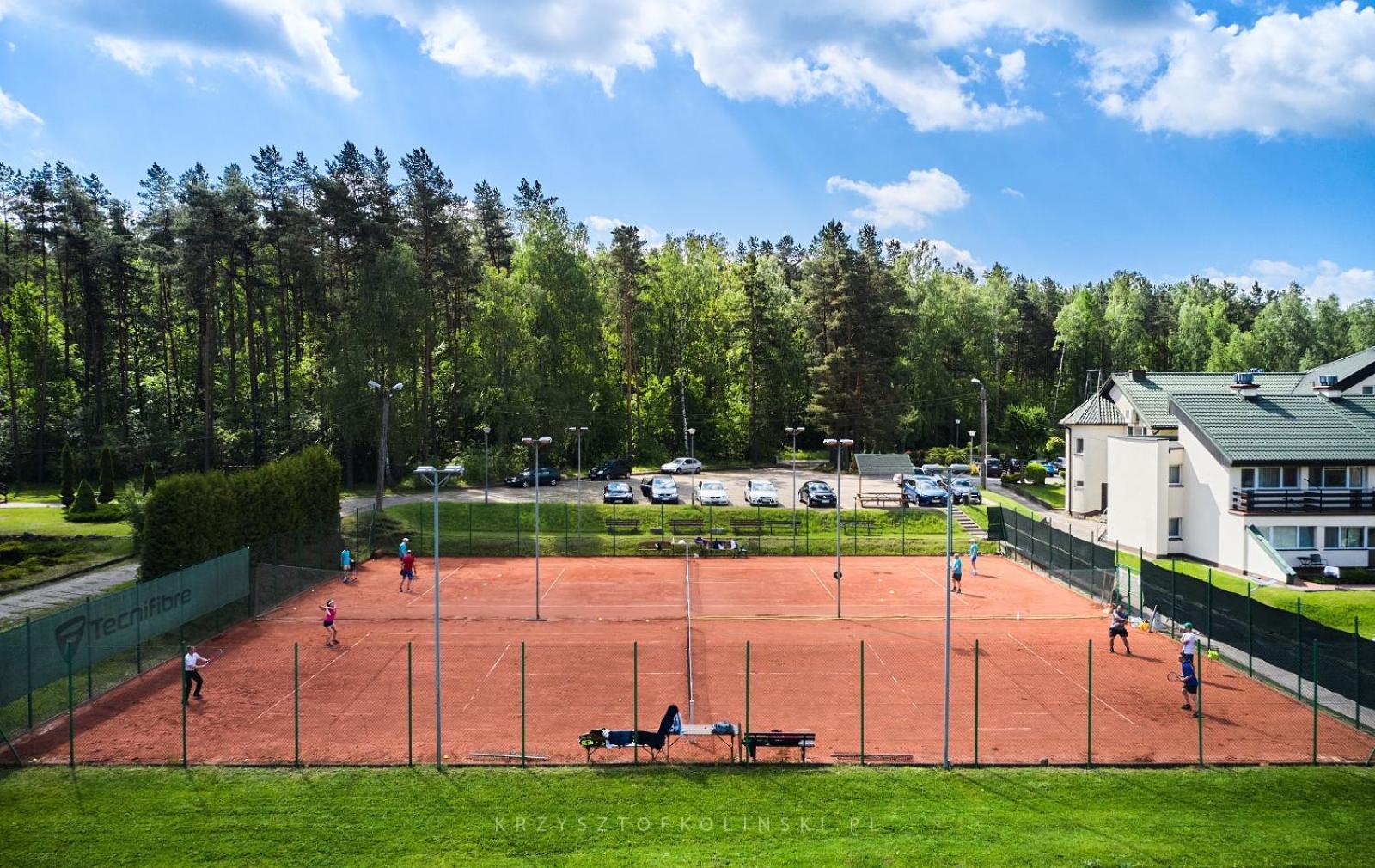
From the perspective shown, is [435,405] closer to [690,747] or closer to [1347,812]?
[690,747]

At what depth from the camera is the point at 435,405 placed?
200 feet

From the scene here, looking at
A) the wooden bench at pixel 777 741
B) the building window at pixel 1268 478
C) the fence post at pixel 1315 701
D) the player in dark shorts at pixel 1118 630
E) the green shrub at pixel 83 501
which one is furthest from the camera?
the green shrub at pixel 83 501

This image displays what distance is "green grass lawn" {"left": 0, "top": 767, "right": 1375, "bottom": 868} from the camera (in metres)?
13.5

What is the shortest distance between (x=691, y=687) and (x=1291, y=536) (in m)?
27.9

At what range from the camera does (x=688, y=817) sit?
14.8 meters

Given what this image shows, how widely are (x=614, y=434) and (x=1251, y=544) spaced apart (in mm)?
41499

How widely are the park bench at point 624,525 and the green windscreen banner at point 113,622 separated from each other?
1860 centimetres

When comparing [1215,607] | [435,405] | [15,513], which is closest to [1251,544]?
[1215,607]

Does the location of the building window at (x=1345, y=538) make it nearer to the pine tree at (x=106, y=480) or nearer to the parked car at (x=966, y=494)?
the parked car at (x=966, y=494)

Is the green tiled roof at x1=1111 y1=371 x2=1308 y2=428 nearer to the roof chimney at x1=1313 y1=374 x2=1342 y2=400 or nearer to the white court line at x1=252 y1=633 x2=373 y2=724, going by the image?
the roof chimney at x1=1313 y1=374 x2=1342 y2=400

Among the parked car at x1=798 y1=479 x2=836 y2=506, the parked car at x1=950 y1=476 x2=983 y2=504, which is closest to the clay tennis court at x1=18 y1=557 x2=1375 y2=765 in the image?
the parked car at x1=798 y1=479 x2=836 y2=506

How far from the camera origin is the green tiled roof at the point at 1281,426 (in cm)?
3531

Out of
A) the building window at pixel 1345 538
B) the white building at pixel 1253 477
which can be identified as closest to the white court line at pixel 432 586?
the white building at pixel 1253 477

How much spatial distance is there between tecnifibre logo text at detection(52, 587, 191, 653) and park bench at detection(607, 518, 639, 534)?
21.3 meters
